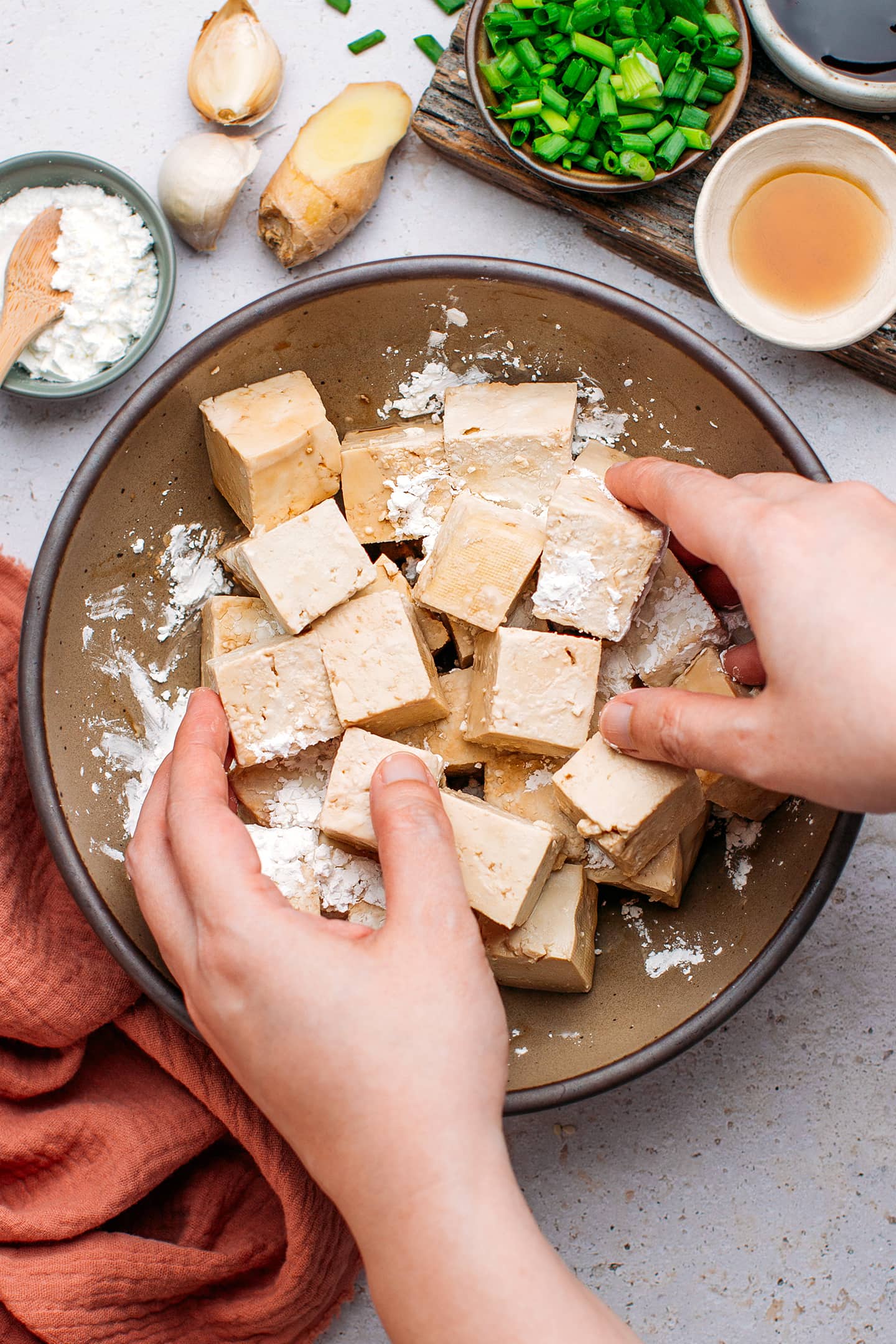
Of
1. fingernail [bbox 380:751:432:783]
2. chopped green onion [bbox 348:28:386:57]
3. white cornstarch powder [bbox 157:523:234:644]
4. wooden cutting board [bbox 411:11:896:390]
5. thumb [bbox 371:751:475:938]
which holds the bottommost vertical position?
fingernail [bbox 380:751:432:783]

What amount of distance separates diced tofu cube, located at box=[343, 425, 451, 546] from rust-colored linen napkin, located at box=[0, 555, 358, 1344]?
63 cm

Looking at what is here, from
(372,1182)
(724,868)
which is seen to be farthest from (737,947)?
(372,1182)

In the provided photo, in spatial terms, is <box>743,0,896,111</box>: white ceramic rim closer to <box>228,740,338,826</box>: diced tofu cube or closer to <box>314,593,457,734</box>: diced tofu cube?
<box>314,593,457,734</box>: diced tofu cube

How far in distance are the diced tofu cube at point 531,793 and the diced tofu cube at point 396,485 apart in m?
0.40

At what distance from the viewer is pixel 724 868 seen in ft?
5.37

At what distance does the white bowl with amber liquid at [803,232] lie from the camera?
5.54 ft

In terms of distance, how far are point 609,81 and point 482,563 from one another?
866 millimetres

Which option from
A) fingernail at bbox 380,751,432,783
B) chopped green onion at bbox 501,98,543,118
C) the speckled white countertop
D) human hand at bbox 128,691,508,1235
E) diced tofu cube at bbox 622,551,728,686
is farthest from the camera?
the speckled white countertop

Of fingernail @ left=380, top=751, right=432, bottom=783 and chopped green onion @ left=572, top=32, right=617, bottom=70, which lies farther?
chopped green onion @ left=572, top=32, right=617, bottom=70

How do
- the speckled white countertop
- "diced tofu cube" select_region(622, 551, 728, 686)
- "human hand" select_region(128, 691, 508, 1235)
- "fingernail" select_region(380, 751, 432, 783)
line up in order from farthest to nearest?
the speckled white countertop, "diced tofu cube" select_region(622, 551, 728, 686), "fingernail" select_region(380, 751, 432, 783), "human hand" select_region(128, 691, 508, 1235)

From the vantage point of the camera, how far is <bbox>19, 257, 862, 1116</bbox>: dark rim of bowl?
1.44 meters

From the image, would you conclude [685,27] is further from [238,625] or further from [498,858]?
[498,858]

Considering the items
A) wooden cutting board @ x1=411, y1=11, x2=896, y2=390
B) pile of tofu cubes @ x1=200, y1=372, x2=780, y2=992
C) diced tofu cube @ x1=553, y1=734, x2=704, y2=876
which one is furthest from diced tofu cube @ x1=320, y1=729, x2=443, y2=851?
wooden cutting board @ x1=411, y1=11, x2=896, y2=390

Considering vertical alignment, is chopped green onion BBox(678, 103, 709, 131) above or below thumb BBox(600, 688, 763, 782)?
above
